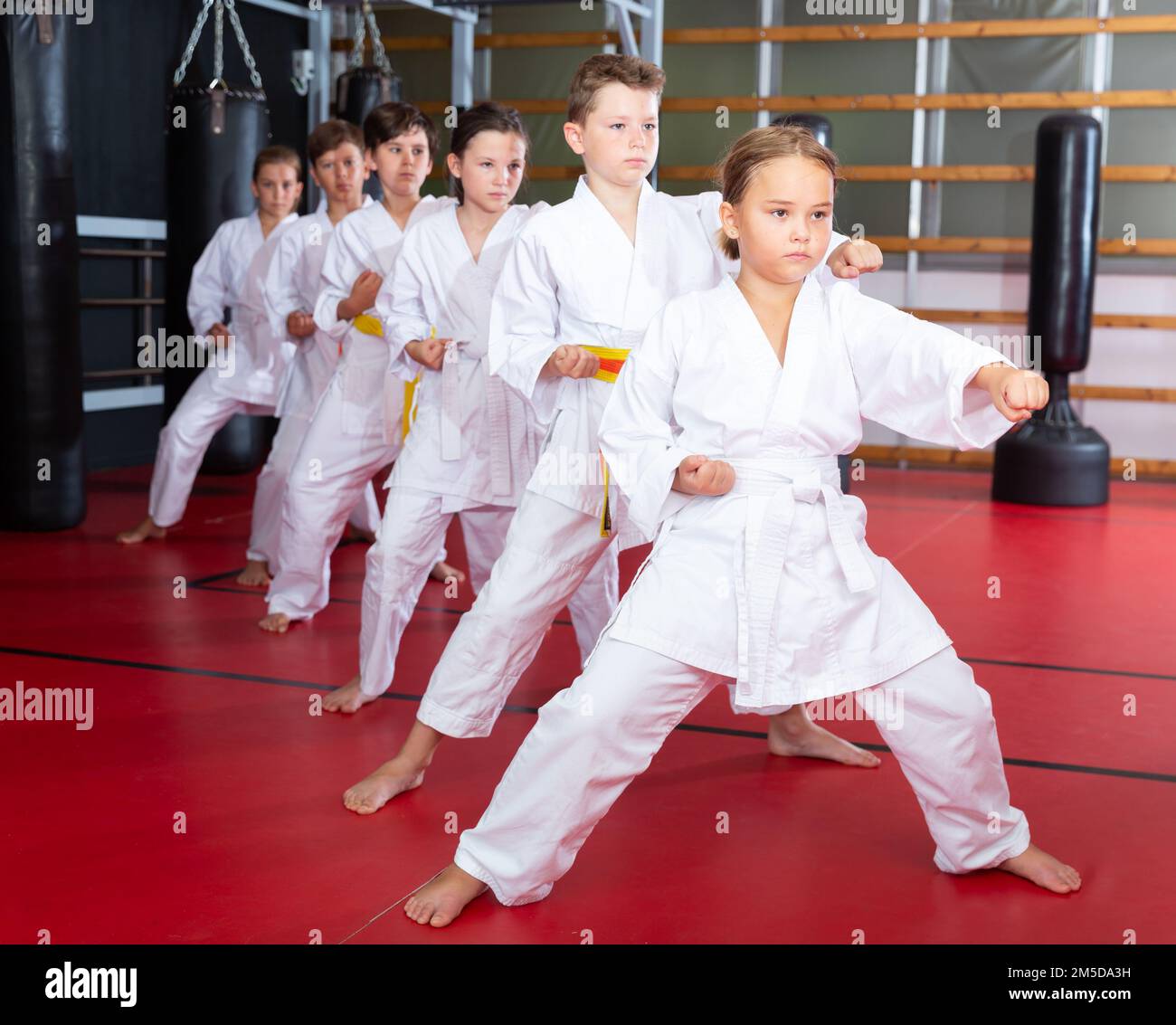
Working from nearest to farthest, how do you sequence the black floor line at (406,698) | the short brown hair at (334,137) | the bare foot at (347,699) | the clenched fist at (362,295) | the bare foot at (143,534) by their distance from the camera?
1. the black floor line at (406,698)
2. the bare foot at (347,699)
3. the clenched fist at (362,295)
4. the short brown hair at (334,137)
5. the bare foot at (143,534)

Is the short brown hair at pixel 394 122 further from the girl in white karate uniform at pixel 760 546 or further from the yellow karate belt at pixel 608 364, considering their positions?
the girl in white karate uniform at pixel 760 546

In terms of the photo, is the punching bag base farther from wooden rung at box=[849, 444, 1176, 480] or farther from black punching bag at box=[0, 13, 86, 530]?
black punching bag at box=[0, 13, 86, 530]

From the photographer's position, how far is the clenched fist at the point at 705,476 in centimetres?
202

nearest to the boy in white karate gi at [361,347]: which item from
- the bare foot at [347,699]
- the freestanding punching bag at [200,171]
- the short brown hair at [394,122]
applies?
the short brown hair at [394,122]

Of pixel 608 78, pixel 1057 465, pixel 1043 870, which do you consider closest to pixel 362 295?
pixel 608 78

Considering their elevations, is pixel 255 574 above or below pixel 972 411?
below

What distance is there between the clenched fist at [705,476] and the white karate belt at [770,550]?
0.30ft

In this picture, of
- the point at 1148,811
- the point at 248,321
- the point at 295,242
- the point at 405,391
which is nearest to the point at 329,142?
the point at 295,242

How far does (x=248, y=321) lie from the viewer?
17.5ft

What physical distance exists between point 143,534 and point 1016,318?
5.05 meters

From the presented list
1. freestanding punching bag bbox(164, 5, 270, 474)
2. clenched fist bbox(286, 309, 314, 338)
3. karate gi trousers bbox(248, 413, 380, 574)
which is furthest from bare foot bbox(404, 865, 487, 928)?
freestanding punching bag bbox(164, 5, 270, 474)

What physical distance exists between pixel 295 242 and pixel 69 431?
55.7 inches

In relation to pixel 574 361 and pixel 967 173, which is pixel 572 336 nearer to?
pixel 574 361

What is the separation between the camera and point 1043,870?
2.27 meters
